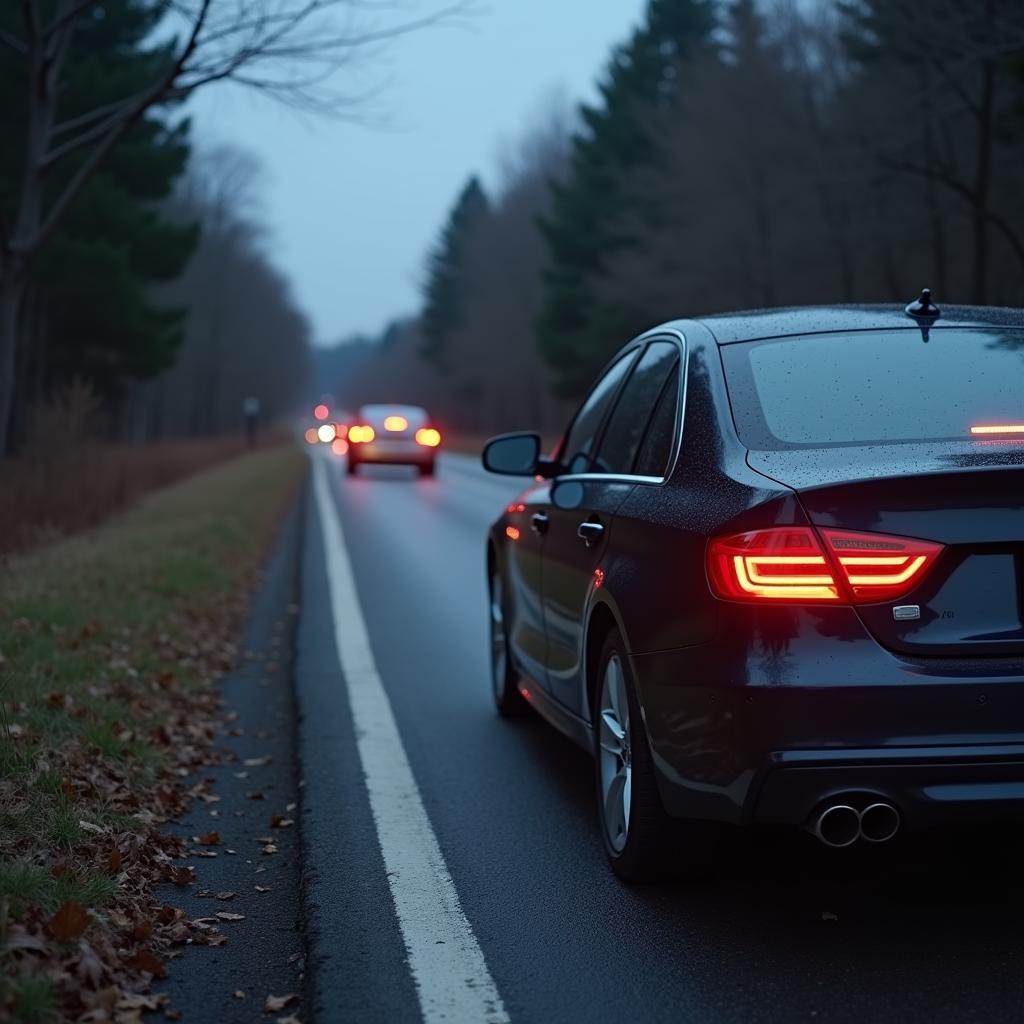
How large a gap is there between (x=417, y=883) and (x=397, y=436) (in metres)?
31.3

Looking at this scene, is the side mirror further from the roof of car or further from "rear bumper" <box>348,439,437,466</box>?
"rear bumper" <box>348,439,437,466</box>

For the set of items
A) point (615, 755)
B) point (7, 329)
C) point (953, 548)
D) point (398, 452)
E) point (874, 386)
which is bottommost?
point (615, 755)

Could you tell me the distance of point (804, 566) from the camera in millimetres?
3850

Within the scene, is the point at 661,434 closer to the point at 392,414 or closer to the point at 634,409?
the point at 634,409

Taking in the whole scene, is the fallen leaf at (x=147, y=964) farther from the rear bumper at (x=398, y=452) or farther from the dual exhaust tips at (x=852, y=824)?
the rear bumper at (x=398, y=452)

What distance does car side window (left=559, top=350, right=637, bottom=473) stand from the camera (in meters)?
6.04

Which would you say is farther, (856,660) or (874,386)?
(874,386)

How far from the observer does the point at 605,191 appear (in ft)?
190

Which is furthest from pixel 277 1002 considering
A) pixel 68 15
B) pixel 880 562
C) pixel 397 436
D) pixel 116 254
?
pixel 116 254

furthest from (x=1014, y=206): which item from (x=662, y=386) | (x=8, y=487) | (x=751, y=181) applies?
(x=662, y=386)

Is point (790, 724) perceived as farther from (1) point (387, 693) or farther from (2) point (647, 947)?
(1) point (387, 693)

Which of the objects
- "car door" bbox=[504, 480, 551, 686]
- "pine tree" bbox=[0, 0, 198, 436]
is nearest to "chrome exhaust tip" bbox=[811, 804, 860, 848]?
"car door" bbox=[504, 480, 551, 686]

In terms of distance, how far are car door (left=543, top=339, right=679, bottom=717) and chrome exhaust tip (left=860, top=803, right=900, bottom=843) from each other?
4.35 feet

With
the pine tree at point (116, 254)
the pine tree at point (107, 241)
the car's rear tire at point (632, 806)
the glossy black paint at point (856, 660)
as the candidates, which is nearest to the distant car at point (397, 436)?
the pine tree at point (116, 254)
